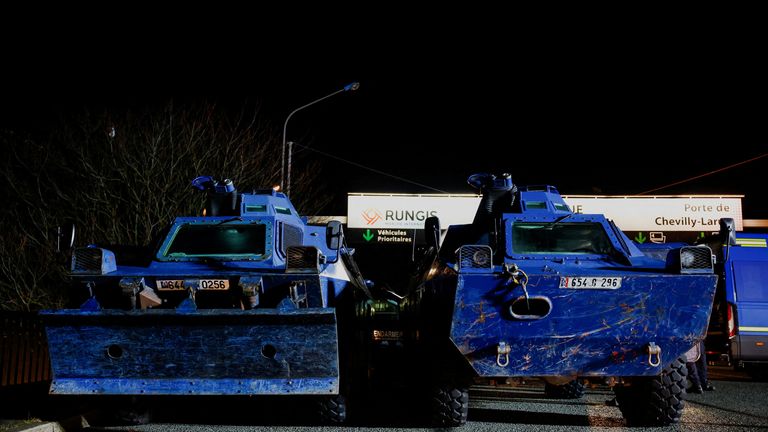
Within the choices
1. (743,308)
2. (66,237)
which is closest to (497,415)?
(66,237)

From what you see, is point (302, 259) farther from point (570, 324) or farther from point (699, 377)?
point (699, 377)

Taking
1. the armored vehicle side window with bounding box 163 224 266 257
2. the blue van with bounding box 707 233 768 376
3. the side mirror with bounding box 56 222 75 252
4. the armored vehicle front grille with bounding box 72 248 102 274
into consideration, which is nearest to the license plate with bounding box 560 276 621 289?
the armored vehicle side window with bounding box 163 224 266 257

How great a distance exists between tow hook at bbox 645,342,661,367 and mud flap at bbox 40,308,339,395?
3.09 meters

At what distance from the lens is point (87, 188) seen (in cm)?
1852

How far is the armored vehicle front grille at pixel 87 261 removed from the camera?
7.46 m

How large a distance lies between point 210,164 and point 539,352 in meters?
15.2

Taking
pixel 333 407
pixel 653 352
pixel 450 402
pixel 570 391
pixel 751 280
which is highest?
pixel 751 280

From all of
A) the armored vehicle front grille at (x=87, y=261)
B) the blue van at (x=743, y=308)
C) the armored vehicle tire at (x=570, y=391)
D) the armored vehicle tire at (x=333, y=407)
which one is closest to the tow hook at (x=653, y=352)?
the armored vehicle tire at (x=333, y=407)

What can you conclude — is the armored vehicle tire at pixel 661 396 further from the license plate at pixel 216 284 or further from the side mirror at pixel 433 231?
the license plate at pixel 216 284

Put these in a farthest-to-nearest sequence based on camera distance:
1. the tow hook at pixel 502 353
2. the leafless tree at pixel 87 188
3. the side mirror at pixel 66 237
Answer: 1. the leafless tree at pixel 87 188
2. the side mirror at pixel 66 237
3. the tow hook at pixel 502 353

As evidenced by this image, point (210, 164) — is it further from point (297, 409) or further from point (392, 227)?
point (297, 409)

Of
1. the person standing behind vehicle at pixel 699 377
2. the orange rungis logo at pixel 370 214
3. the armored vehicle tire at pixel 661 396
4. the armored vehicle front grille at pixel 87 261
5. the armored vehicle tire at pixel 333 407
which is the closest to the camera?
the armored vehicle tire at pixel 661 396

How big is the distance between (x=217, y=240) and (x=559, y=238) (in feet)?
13.8

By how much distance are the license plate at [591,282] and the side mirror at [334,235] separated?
3.30 m
